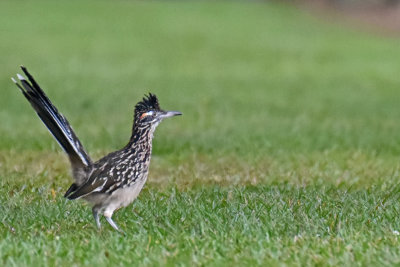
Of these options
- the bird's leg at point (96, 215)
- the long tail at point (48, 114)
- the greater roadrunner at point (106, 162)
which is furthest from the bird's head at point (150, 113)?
the bird's leg at point (96, 215)

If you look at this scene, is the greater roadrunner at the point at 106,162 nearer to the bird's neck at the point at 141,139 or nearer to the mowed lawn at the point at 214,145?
the bird's neck at the point at 141,139

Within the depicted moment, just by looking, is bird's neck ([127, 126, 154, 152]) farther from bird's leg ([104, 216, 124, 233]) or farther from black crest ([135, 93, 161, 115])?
bird's leg ([104, 216, 124, 233])

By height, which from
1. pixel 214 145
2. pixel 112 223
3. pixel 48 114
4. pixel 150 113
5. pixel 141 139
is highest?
pixel 48 114

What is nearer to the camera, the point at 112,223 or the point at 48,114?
the point at 48,114

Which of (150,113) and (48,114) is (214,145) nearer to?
(150,113)

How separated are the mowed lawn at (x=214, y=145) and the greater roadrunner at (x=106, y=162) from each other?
9.4 inches

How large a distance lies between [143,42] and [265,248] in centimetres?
2308

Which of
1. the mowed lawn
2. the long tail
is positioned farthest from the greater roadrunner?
the mowed lawn

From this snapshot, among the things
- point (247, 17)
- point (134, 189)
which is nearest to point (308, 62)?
point (247, 17)

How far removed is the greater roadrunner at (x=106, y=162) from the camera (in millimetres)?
6594

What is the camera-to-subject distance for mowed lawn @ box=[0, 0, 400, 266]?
6332mm

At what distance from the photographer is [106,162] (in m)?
6.95

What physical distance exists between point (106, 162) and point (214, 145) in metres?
5.33

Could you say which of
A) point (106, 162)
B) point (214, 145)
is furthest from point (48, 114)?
point (214, 145)
